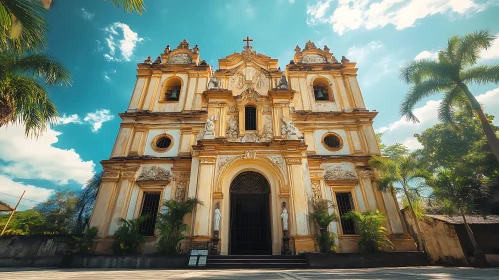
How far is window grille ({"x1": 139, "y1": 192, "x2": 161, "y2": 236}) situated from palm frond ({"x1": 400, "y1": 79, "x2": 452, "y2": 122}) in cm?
1427

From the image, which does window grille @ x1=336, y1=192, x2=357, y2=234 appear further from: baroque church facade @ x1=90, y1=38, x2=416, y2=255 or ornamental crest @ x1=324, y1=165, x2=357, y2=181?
ornamental crest @ x1=324, y1=165, x2=357, y2=181

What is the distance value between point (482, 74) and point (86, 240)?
1974cm

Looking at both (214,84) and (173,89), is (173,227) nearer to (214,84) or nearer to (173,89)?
(214,84)

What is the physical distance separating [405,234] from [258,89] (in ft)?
39.8

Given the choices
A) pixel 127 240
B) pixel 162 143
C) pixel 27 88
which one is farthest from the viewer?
pixel 162 143

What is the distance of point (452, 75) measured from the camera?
446 inches

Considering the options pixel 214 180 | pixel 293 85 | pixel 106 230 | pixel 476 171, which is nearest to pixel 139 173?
pixel 106 230

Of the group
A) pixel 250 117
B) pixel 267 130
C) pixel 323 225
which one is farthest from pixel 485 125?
pixel 250 117

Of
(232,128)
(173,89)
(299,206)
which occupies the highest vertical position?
(173,89)

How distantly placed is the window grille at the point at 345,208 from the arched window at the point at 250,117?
647 cm

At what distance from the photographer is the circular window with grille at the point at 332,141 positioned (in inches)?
573

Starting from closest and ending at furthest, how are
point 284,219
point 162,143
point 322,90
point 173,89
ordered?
point 284,219 < point 162,143 < point 322,90 < point 173,89

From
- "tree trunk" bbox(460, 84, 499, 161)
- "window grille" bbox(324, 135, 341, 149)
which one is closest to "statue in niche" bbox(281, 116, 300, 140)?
"window grille" bbox(324, 135, 341, 149)

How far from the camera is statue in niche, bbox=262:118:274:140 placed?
1351cm
